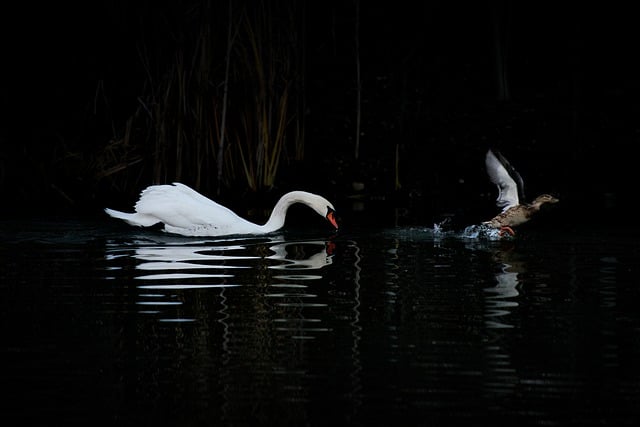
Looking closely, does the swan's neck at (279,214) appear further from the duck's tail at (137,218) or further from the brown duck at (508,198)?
the brown duck at (508,198)

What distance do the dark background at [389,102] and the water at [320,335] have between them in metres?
3.61

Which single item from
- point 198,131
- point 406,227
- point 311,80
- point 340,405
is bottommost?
point 340,405

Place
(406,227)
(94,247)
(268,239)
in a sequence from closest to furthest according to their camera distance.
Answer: (94,247)
(268,239)
(406,227)

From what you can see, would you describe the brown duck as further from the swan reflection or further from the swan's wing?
the swan's wing

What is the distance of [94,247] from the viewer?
1059cm

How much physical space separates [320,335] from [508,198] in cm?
598

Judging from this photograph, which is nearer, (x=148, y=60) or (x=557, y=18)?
(x=148, y=60)

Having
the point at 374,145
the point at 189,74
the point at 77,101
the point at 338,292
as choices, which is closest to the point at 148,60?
the point at 189,74

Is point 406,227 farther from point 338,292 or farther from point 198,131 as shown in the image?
point 338,292

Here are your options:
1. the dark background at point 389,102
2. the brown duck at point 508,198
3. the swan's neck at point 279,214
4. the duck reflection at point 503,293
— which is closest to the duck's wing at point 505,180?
the brown duck at point 508,198

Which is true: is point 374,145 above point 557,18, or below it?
below

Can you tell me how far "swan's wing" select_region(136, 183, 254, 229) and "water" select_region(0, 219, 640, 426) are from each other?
97 cm

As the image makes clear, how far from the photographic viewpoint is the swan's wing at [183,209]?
11656mm

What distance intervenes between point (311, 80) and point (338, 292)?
11368mm
